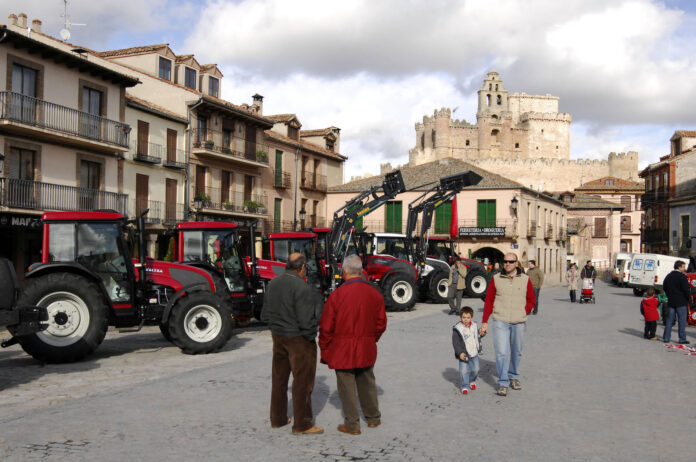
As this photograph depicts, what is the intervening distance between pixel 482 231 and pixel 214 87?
18042 millimetres

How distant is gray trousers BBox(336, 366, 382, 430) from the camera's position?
590 cm

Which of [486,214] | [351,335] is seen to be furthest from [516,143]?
[351,335]

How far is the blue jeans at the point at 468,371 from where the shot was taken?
7.72 meters

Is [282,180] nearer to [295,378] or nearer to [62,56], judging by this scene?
[62,56]

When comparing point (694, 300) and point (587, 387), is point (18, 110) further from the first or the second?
point (694, 300)

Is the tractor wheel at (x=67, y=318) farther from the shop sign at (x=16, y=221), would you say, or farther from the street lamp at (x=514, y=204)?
the street lamp at (x=514, y=204)

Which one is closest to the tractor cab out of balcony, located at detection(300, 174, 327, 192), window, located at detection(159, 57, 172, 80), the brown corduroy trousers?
the brown corduroy trousers

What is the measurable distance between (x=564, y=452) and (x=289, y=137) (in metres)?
34.0

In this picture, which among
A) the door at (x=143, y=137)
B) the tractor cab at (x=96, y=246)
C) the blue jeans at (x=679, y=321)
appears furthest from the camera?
the door at (x=143, y=137)

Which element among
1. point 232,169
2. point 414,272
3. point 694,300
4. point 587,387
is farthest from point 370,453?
point 232,169

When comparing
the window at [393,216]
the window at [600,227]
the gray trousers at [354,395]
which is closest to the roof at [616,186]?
the window at [600,227]

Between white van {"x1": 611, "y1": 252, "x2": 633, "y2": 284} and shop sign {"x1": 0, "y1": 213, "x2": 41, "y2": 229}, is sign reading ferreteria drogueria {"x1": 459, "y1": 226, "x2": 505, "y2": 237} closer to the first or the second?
white van {"x1": 611, "y1": 252, "x2": 633, "y2": 284}

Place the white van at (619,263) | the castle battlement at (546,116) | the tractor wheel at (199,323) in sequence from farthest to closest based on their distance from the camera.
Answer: the castle battlement at (546,116) → the white van at (619,263) → the tractor wheel at (199,323)

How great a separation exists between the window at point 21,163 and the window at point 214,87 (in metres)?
12.8
